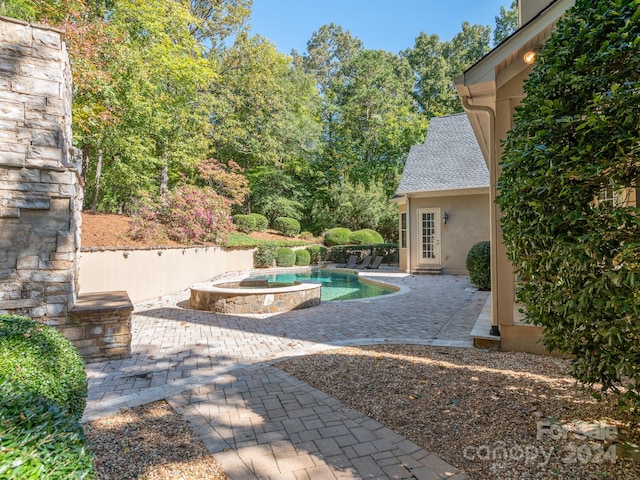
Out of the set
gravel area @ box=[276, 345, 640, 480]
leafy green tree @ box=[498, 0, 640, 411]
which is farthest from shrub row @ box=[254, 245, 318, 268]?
leafy green tree @ box=[498, 0, 640, 411]

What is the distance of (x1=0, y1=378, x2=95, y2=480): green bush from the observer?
1189mm

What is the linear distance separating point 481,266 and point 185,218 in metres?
10.2

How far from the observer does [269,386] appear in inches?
149

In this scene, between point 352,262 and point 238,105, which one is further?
point 238,105

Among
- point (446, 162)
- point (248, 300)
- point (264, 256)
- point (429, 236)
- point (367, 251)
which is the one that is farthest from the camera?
point (367, 251)

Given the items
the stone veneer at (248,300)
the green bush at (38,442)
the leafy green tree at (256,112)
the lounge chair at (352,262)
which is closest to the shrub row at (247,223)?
the leafy green tree at (256,112)

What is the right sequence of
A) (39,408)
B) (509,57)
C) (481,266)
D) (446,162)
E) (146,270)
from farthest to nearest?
1. (446,162)
2. (481,266)
3. (146,270)
4. (509,57)
5. (39,408)

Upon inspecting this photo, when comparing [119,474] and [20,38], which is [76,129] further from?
[119,474]

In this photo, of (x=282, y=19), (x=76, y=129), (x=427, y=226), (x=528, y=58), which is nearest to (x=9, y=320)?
(x=528, y=58)

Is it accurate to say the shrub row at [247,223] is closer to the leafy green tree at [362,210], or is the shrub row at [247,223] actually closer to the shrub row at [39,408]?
the leafy green tree at [362,210]

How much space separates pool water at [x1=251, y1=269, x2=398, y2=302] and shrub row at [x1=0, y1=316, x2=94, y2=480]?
26.7 feet

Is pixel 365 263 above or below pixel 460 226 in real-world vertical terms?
below

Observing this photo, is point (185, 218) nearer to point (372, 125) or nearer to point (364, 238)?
point (364, 238)

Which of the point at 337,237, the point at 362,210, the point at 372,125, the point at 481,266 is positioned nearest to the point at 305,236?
the point at 337,237
